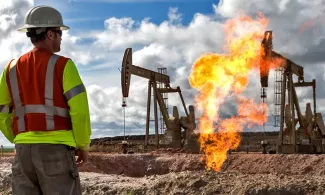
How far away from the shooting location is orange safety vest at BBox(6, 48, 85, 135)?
4577mm

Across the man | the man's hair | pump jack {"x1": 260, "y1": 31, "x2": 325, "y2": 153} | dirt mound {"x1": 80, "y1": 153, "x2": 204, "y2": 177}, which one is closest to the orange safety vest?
the man

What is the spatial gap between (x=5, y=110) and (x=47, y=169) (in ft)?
2.89

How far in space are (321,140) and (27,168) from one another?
3047cm

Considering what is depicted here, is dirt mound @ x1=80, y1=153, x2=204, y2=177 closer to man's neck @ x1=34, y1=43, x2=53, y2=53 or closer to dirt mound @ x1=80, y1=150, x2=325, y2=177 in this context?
dirt mound @ x1=80, y1=150, x2=325, y2=177

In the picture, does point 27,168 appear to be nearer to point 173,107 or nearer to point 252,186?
point 252,186

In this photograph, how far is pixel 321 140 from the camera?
33.0 metres

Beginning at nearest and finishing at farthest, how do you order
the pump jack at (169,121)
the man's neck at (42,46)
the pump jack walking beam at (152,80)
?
1. the man's neck at (42,46)
2. the pump jack walking beam at (152,80)
3. the pump jack at (169,121)

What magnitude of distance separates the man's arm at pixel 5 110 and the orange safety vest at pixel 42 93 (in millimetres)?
284

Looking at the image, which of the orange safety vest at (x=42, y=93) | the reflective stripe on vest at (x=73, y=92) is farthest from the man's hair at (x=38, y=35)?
the reflective stripe on vest at (x=73, y=92)

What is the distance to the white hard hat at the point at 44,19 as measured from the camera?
482 centimetres

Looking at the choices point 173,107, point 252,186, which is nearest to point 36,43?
point 252,186

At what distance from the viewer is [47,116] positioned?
458cm

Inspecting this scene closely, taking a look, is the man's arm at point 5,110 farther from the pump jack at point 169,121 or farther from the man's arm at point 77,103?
the pump jack at point 169,121

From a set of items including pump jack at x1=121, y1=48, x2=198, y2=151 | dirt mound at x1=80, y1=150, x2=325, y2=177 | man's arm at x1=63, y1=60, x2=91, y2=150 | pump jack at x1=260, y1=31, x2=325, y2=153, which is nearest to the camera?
man's arm at x1=63, y1=60, x2=91, y2=150
